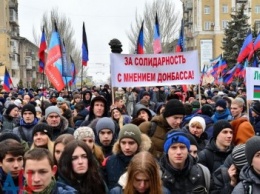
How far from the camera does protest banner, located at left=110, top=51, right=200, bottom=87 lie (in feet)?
28.2

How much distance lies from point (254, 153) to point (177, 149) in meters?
0.76

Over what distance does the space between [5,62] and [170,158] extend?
65426 mm

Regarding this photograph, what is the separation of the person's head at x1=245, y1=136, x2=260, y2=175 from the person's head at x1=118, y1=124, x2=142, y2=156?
1.45 metres

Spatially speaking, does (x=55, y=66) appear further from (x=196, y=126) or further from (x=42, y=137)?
(x=42, y=137)

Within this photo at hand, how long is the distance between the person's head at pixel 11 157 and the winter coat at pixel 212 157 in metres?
1.98

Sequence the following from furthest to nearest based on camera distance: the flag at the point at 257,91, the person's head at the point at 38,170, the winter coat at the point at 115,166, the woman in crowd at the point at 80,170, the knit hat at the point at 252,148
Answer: the flag at the point at 257,91 → the winter coat at the point at 115,166 → the woman in crowd at the point at 80,170 → the knit hat at the point at 252,148 → the person's head at the point at 38,170

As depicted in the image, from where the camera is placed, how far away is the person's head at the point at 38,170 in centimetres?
339

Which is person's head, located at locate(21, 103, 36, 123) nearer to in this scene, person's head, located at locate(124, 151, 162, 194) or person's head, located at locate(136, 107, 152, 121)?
person's head, located at locate(136, 107, 152, 121)

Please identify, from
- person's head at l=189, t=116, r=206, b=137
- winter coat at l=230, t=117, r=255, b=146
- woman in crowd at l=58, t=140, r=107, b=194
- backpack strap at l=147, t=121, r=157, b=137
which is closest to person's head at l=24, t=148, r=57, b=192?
woman in crowd at l=58, t=140, r=107, b=194

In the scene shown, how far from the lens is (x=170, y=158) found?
427cm

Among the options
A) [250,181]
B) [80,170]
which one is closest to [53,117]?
[80,170]

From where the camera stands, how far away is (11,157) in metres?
4.38

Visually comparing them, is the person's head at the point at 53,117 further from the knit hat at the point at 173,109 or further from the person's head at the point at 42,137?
the knit hat at the point at 173,109

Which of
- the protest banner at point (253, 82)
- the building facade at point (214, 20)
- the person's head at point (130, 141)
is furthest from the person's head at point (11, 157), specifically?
the building facade at point (214, 20)
